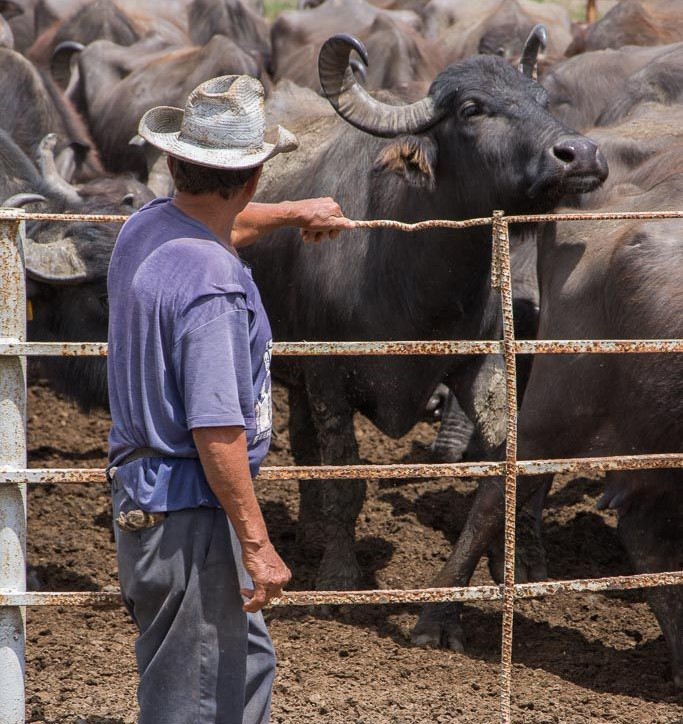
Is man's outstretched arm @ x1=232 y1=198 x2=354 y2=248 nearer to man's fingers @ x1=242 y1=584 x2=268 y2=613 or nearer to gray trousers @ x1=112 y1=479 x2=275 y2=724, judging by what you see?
gray trousers @ x1=112 y1=479 x2=275 y2=724

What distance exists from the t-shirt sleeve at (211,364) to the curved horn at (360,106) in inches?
109

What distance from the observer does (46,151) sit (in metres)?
6.87

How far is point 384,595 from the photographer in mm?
3682

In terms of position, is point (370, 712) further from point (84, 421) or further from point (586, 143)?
point (84, 421)

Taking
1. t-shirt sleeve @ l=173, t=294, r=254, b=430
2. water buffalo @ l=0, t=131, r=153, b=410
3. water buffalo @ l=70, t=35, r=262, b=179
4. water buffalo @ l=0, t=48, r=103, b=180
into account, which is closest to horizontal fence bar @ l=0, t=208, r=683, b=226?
t-shirt sleeve @ l=173, t=294, r=254, b=430

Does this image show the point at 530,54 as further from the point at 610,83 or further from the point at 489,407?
the point at 610,83

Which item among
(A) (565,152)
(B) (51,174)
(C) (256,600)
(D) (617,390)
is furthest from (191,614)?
(B) (51,174)

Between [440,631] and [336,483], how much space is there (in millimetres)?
965

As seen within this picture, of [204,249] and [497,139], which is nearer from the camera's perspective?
[204,249]

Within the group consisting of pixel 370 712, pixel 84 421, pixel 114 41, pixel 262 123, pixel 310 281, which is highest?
pixel 114 41

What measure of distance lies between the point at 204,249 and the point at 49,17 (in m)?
14.8

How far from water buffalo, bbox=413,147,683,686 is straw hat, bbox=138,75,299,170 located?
1997mm

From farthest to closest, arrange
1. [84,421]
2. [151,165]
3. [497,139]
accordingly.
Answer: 1. [151,165]
2. [84,421]
3. [497,139]

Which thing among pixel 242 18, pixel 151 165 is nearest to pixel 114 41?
pixel 242 18
